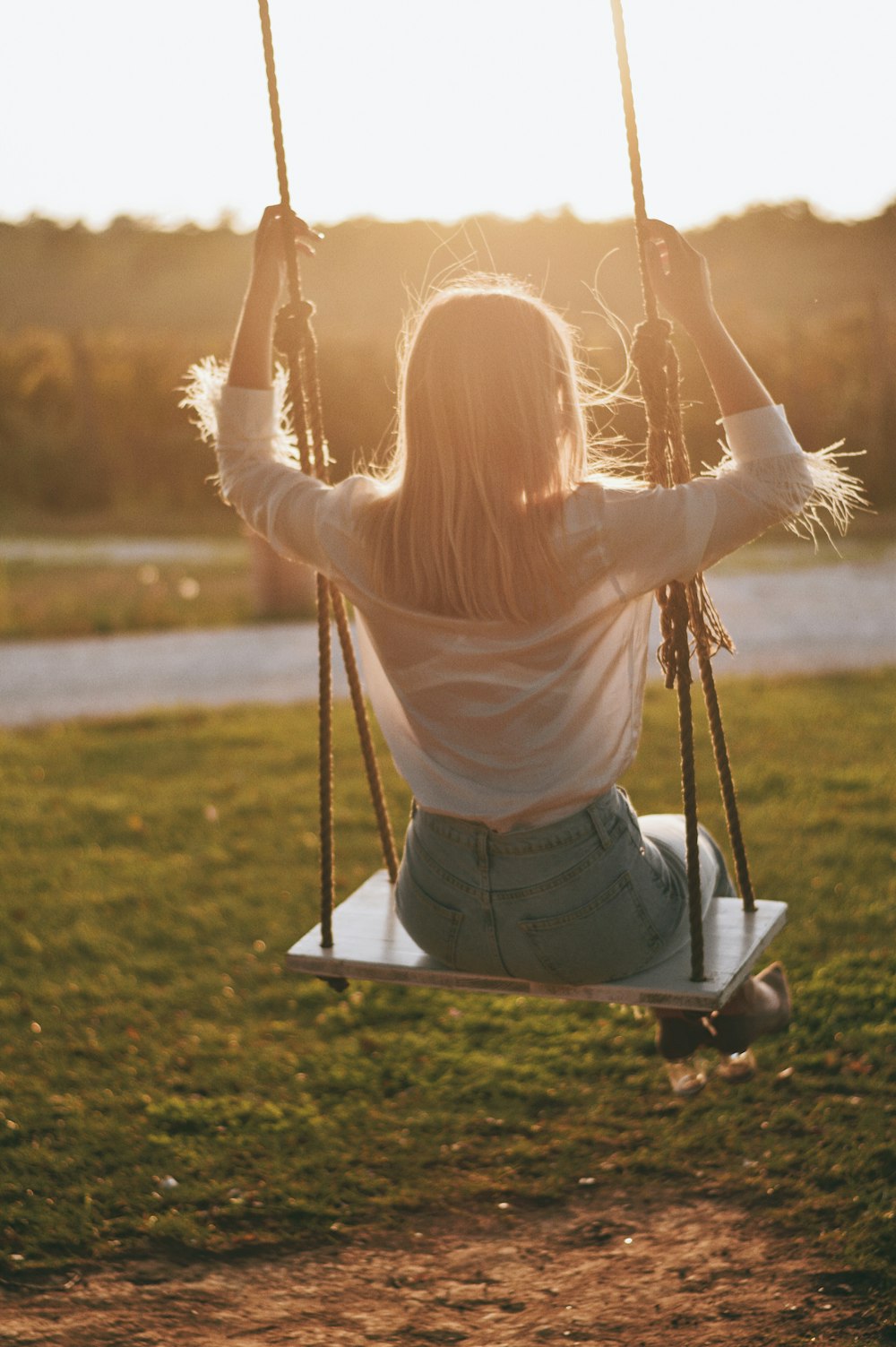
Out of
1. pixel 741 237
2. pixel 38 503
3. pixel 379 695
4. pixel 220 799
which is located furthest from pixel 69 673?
pixel 741 237

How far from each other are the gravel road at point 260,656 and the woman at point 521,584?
17.7 feet

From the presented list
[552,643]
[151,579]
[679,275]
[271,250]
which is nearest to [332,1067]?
[552,643]

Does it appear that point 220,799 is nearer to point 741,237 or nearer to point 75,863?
point 75,863

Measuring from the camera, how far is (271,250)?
2.69 metres

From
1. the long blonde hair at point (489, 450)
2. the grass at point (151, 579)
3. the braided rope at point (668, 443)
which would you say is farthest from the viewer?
the grass at point (151, 579)

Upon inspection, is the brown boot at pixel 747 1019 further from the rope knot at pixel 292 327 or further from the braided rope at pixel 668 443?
the rope knot at pixel 292 327

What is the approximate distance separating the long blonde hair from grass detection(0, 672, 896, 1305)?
165 cm

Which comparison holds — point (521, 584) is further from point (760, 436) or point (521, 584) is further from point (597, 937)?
point (597, 937)

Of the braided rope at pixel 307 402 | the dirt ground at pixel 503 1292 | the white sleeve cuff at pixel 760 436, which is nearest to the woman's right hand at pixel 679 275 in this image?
the white sleeve cuff at pixel 760 436

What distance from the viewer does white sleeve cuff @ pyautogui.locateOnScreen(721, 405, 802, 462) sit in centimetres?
232

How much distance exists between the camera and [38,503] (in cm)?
1695

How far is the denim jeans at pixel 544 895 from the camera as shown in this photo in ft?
7.88

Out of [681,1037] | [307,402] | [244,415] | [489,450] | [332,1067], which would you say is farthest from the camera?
[332,1067]

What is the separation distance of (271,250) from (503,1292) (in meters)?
2.00
